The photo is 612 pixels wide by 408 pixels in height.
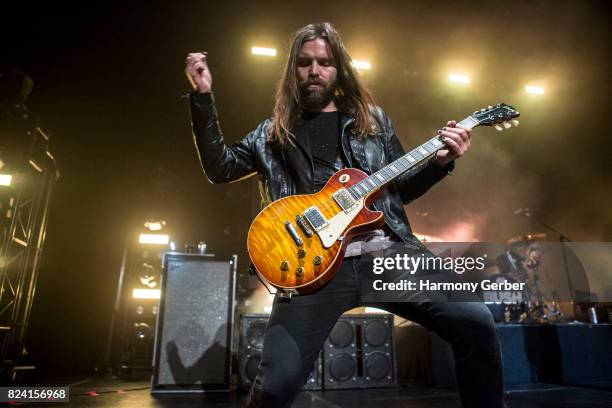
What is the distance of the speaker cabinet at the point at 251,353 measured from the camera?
4613 mm

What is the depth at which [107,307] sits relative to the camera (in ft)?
24.2

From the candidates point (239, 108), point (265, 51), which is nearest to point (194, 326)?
point (239, 108)

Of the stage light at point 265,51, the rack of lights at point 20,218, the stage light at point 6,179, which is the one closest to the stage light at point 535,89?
the stage light at point 265,51

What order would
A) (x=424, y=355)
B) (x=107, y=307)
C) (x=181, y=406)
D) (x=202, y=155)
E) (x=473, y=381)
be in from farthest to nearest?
(x=107, y=307), (x=424, y=355), (x=181, y=406), (x=202, y=155), (x=473, y=381)

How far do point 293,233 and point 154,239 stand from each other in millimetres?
6770

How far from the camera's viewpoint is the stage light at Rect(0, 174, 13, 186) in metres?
5.32

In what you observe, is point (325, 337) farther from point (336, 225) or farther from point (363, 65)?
point (363, 65)

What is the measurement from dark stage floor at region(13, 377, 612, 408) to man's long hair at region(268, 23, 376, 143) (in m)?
2.84

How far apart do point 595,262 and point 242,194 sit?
6.33 meters

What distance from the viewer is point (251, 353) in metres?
4.70

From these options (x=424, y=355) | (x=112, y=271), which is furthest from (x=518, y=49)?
(x=112, y=271)

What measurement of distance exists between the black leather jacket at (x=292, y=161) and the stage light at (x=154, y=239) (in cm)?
623

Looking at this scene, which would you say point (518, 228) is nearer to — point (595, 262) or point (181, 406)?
point (595, 262)

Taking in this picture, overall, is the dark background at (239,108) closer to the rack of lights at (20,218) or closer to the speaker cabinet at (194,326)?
the rack of lights at (20,218)
